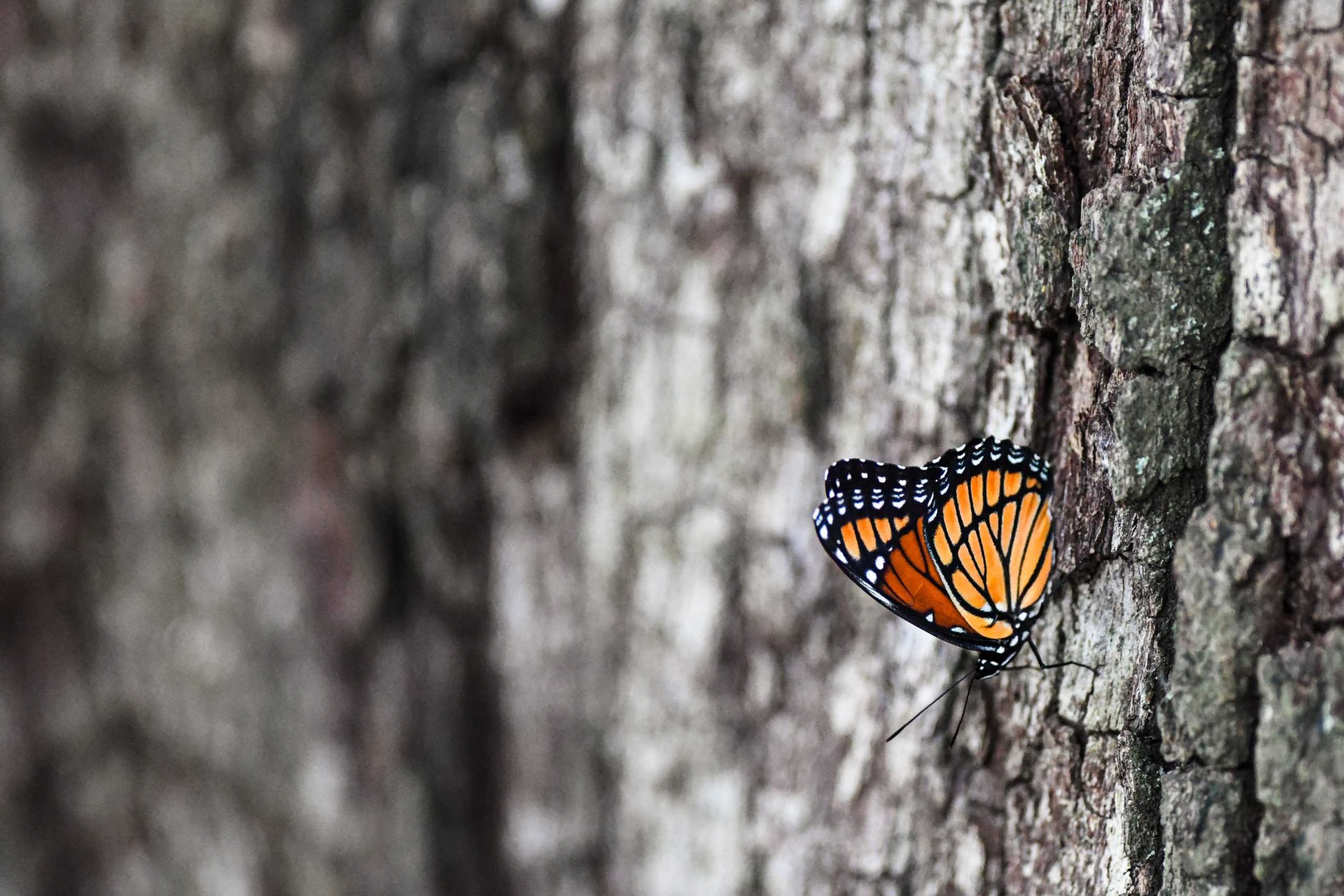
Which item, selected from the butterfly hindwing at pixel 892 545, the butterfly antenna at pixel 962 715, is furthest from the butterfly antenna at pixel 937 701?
the butterfly hindwing at pixel 892 545

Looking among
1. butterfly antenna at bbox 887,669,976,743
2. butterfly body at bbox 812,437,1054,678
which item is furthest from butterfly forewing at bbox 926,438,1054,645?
butterfly antenna at bbox 887,669,976,743

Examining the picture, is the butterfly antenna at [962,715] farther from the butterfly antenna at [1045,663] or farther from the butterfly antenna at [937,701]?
the butterfly antenna at [1045,663]

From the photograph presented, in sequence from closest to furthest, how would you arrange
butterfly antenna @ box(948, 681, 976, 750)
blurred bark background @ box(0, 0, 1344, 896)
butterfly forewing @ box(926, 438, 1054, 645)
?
blurred bark background @ box(0, 0, 1344, 896) → butterfly forewing @ box(926, 438, 1054, 645) → butterfly antenna @ box(948, 681, 976, 750)

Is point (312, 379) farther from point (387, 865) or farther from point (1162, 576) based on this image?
point (1162, 576)

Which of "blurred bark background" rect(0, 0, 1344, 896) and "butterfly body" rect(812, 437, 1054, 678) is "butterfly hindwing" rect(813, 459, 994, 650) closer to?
"butterfly body" rect(812, 437, 1054, 678)

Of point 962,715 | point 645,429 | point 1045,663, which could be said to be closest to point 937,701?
point 962,715
